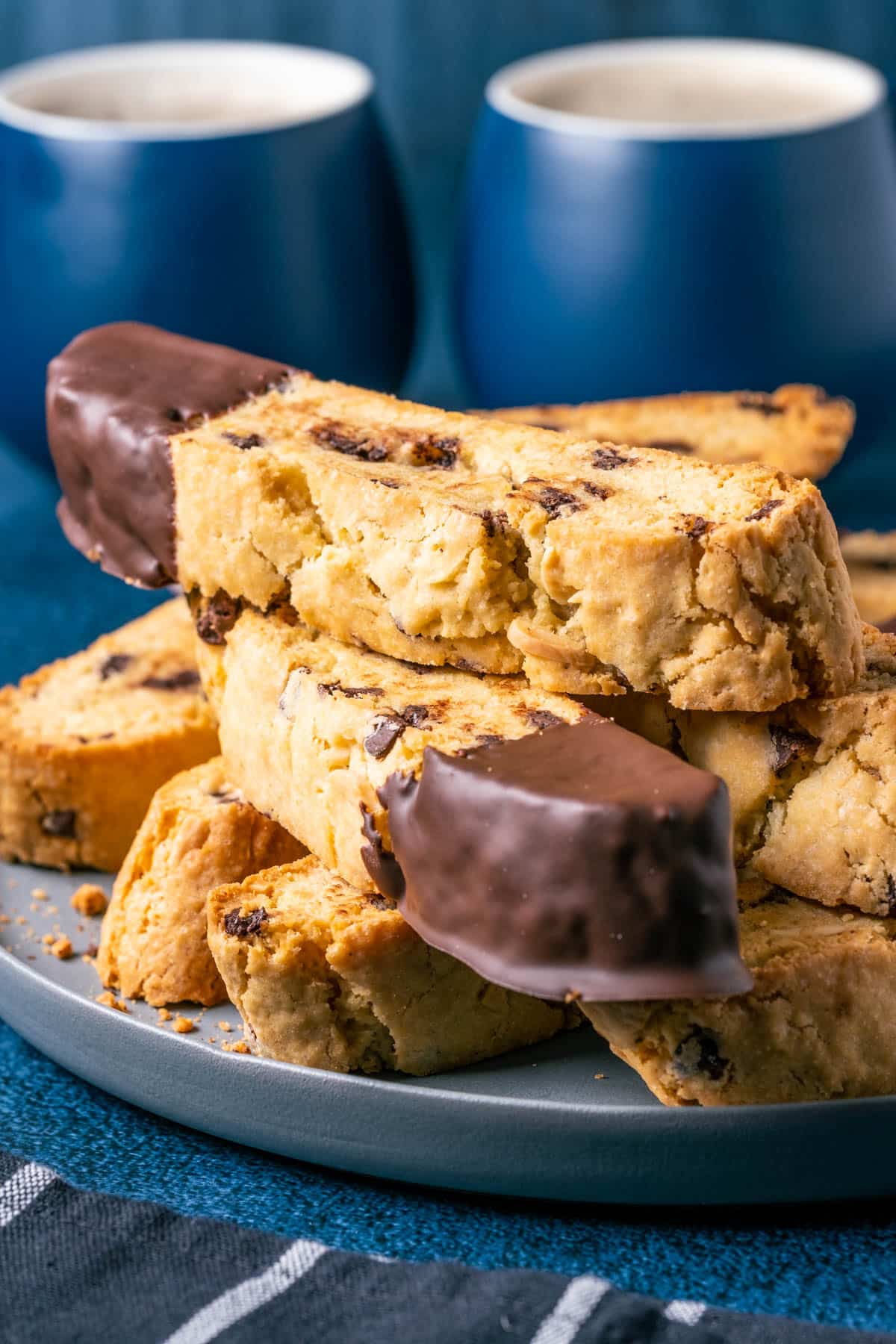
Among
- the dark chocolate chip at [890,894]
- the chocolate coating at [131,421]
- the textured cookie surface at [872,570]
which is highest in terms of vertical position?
the chocolate coating at [131,421]

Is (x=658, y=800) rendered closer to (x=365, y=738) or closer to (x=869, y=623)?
(x=365, y=738)

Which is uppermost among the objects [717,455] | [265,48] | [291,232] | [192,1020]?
[265,48]

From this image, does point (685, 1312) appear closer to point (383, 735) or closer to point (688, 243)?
point (383, 735)

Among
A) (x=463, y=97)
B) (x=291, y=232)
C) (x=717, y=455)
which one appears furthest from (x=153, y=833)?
(x=463, y=97)

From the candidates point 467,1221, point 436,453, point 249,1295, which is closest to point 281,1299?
point 249,1295

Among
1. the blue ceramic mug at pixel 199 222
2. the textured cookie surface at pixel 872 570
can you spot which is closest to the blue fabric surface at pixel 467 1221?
the textured cookie surface at pixel 872 570

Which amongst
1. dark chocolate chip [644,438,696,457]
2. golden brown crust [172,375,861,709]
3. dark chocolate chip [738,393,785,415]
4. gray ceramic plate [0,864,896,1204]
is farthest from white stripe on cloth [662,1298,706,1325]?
dark chocolate chip [738,393,785,415]

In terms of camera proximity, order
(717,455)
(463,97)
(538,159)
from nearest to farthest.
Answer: (717,455), (538,159), (463,97)

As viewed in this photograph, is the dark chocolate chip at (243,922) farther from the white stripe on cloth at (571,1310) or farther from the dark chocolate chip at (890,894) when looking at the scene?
the dark chocolate chip at (890,894)
